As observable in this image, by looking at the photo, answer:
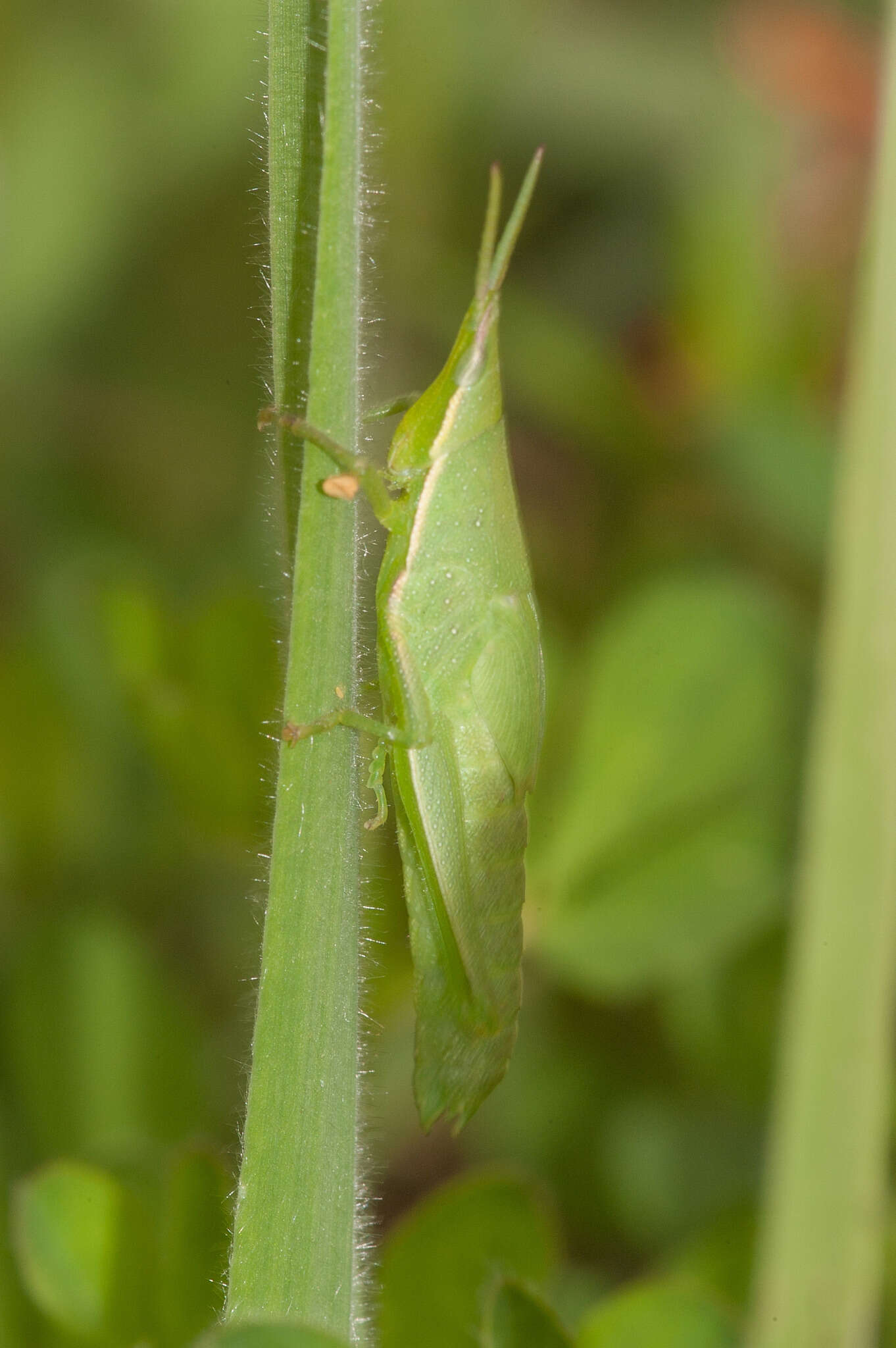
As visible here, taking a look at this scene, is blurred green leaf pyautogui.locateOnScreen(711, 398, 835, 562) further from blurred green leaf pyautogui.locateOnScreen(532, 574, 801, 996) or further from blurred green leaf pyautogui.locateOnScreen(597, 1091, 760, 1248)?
blurred green leaf pyautogui.locateOnScreen(597, 1091, 760, 1248)

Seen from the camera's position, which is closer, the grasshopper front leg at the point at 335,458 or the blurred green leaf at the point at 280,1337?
the blurred green leaf at the point at 280,1337

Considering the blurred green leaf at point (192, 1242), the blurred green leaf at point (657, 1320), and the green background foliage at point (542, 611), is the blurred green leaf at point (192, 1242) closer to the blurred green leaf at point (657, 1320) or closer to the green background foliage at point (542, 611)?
the green background foliage at point (542, 611)

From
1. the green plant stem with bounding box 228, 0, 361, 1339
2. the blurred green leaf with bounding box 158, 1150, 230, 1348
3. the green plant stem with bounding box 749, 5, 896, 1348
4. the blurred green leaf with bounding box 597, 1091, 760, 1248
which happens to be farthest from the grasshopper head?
the blurred green leaf with bounding box 597, 1091, 760, 1248

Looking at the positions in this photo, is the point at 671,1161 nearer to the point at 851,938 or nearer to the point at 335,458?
the point at 851,938

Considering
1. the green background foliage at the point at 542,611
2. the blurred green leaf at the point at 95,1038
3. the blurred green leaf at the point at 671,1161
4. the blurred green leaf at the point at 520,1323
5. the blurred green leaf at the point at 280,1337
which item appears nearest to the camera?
the blurred green leaf at the point at 280,1337

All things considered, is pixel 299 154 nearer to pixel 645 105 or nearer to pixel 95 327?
pixel 95 327

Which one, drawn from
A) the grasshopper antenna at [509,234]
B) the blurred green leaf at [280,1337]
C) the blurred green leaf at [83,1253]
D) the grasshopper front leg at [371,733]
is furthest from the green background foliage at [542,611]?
the blurred green leaf at [280,1337]
